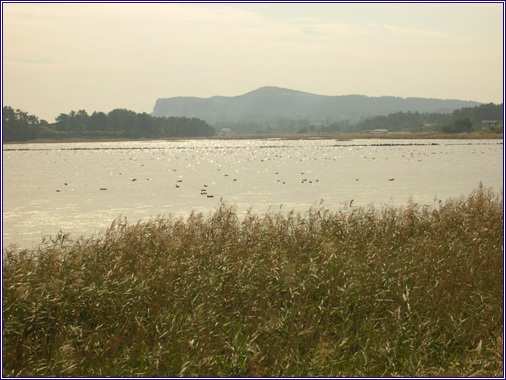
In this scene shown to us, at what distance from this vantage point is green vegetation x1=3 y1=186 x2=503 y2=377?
9688mm

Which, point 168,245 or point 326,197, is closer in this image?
point 168,245

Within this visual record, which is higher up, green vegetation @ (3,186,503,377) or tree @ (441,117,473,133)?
tree @ (441,117,473,133)

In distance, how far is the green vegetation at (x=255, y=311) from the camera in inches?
381

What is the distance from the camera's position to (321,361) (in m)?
9.36

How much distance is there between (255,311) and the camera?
11.5 metres

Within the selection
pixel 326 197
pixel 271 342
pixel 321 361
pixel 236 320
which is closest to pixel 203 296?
pixel 236 320

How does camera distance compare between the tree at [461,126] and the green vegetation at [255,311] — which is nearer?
Answer: the green vegetation at [255,311]

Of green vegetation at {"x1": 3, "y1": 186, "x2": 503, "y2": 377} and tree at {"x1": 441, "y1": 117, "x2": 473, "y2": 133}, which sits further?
tree at {"x1": 441, "y1": 117, "x2": 473, "y2": 133}

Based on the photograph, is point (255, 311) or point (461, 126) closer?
point (255, 311)

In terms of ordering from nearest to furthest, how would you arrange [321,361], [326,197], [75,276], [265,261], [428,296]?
[321,361], [75,276], [428,296], [265,261], [326,197]

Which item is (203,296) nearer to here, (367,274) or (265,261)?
(265,261)

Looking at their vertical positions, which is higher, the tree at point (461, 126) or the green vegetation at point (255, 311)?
the tree at point (461, 126)

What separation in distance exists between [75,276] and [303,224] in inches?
342

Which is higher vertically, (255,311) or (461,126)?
(461,126)
